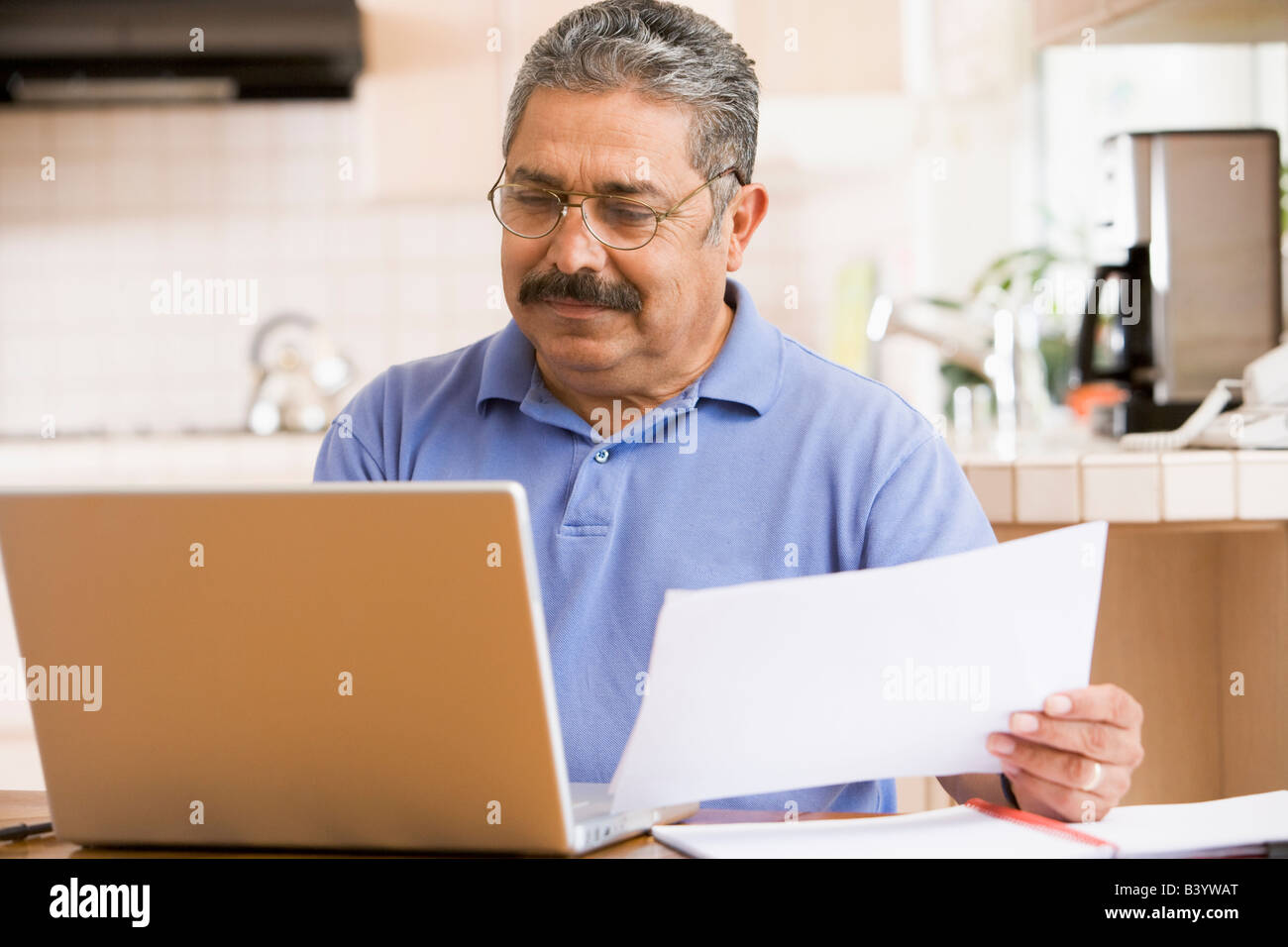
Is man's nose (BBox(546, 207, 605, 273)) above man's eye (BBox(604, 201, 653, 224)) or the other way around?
the other way around

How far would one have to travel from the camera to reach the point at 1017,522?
5.59 ft

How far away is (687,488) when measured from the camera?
1.25 meters

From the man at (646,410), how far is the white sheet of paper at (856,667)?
354 mm

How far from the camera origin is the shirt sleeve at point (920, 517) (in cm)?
121

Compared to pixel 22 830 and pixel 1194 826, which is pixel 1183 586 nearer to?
pixel 1194 826

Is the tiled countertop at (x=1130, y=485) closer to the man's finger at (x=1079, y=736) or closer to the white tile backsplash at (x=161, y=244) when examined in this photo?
the man's finger at (x=1079, y=736)

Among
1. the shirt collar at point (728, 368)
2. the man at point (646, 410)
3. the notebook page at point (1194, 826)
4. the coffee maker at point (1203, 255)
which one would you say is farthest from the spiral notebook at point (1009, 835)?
the coffee maker at point (1203, 255)

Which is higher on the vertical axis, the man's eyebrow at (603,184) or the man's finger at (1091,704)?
the man's eyebrow at (603,184)

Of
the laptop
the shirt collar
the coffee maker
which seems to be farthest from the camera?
the coffee maker

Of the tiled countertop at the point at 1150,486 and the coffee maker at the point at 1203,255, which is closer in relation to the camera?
the tiled countertop at the point at 1150,486

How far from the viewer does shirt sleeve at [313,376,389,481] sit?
1346mm

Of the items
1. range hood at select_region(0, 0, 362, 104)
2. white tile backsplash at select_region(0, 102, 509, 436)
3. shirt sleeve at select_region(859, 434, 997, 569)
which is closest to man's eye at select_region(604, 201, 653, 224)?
shirt sleeve at select_region(859, 434, 997, 569)

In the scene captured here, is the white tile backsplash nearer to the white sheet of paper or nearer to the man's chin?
the man's chin
